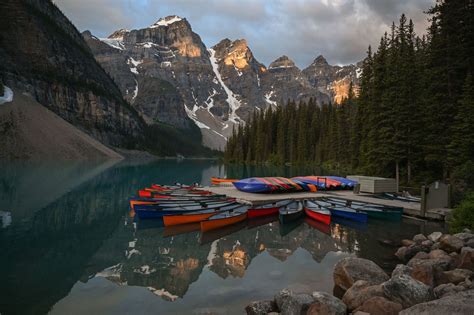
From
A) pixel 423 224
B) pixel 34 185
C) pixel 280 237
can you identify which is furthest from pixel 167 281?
pixel 34 185

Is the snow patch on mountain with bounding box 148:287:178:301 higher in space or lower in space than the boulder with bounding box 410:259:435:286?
lower

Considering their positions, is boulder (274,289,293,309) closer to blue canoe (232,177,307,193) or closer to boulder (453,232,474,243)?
boulder (453,232,474,243)

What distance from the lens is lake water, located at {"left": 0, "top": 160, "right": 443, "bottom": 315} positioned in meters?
11.5

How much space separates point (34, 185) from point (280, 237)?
3558 cm

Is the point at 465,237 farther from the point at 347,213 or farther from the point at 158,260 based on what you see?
the point at 158,260

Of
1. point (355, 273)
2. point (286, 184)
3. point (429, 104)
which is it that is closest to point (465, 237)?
point (355, 273)

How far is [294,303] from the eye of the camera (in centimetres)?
888

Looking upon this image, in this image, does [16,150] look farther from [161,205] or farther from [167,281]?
[167,281]

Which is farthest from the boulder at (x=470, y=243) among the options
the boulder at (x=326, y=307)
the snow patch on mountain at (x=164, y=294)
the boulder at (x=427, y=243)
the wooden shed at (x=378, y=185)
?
the wooden shed at (x=378, y=185)

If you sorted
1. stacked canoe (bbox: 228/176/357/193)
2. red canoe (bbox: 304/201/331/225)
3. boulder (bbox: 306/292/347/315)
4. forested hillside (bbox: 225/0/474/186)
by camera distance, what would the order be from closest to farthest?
boulder (bbox: 306/292/347/315)
red canoe (bbox: 304/201/331/225)
forested hillside (bbox: 225/0/474/186)
stacked canoe (bbox: 228/176/357/193)

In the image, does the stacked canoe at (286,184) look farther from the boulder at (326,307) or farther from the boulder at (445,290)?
the boulder at (326,307)

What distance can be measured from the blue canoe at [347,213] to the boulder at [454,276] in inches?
565

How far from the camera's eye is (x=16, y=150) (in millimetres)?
95062

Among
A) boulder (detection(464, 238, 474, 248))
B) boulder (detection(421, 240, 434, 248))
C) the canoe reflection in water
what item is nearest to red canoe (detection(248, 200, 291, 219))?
the canoe reflection in water
